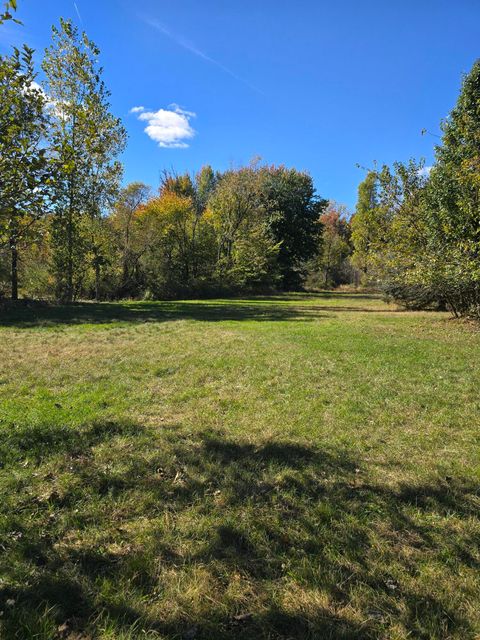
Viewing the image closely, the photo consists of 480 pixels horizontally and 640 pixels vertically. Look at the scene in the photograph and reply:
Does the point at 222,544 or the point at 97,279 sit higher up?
the point at 97,279

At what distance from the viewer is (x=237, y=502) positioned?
3.37 m

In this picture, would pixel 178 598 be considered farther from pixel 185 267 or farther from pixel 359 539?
pixel 185 267

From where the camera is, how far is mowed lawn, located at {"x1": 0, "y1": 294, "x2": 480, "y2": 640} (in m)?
2.29

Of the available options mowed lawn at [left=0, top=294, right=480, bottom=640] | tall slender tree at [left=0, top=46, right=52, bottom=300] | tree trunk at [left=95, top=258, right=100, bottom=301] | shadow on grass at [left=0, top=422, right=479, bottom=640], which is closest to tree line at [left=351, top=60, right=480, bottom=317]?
mowed lawn at [left=0, top=294, right=480, bottom=640]

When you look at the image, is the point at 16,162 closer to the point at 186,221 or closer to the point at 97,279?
the point at 97,279

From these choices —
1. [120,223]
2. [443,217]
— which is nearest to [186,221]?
[120,223]

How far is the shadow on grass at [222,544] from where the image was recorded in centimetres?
223

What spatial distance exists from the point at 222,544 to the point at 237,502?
20.6 inches

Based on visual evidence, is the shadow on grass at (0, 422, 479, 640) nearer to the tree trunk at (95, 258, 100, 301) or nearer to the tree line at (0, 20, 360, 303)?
the tree line at (0, 20, 360, 303)

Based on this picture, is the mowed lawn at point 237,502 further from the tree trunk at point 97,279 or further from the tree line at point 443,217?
the tree trunk at point 97,279

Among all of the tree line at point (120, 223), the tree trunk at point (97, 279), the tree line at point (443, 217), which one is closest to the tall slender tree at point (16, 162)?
the tree line at point (120, 223)

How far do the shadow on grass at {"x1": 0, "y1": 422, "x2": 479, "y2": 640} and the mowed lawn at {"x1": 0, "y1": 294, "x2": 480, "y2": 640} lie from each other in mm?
12

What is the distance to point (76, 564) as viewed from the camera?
2604 millimetres

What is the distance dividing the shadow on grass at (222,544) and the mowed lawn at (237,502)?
0.5 inches
